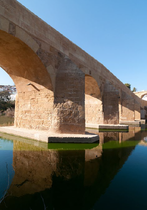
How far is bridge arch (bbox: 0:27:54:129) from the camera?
16.5ft

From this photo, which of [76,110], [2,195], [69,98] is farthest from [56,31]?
[2,195]

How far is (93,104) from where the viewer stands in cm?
1045

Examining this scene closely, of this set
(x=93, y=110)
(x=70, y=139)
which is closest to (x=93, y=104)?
(x=93, y=110)

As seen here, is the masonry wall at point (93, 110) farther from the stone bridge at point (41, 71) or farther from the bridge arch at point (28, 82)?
the bridge arch at point (28, 82)

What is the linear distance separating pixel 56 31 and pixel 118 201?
605cm

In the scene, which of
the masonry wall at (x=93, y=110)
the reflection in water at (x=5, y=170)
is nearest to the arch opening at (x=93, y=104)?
the masonry wall at (x=93, y=110)

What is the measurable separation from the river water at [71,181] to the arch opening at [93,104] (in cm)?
648

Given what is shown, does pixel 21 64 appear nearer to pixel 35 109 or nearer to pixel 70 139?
pixel 35 109

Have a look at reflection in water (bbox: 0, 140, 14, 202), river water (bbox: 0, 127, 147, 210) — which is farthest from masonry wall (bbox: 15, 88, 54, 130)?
river water (bbox: 0, 127, 147, 210)

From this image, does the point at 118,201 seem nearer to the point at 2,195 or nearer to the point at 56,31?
the point at 2,195

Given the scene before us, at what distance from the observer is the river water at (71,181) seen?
1.75 meters

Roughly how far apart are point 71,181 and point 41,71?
437 centimetres

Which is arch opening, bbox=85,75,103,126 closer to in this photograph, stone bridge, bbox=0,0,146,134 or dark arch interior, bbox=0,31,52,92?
stone bridge, bbox=0,0,146,134

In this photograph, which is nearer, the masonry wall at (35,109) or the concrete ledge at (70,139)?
the concrete ledge at (70,139)
